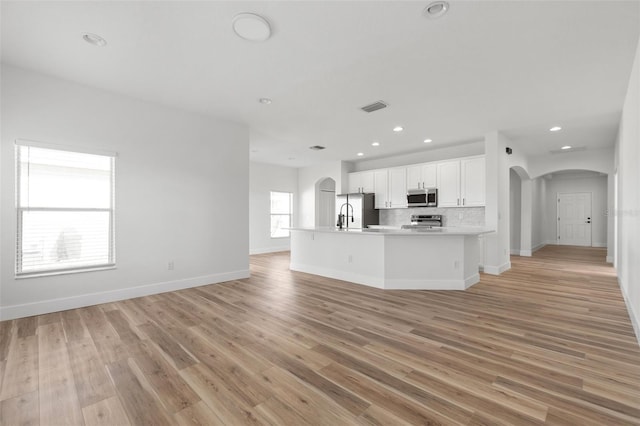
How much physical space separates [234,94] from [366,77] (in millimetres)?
1786

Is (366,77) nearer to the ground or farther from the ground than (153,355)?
farther from the ground

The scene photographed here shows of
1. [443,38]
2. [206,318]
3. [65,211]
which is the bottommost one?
[206,318]

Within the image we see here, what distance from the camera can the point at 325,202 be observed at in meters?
10.2

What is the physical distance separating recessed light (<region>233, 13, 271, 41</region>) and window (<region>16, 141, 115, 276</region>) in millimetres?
2613

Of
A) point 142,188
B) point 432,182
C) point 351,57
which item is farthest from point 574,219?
point 142,188

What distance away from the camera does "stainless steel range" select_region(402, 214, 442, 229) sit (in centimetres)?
717

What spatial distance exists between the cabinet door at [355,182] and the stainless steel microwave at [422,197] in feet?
5.37

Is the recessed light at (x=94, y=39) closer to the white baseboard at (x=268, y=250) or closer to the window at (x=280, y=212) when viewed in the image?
the white baseboard at (x=268, y=250)

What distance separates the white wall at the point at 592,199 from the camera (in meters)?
10.3

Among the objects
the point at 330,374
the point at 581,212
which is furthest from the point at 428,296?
the point at 581,212

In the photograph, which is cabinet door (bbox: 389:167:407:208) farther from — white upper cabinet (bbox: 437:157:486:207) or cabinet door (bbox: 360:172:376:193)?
white upper cabinet (bbox: 437:157:486:207)

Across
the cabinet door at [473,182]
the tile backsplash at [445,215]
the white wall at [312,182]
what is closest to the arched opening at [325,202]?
the white wall at [312,182]

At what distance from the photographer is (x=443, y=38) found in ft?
8.79

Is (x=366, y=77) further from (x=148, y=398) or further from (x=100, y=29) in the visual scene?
(x=148, y=398)
